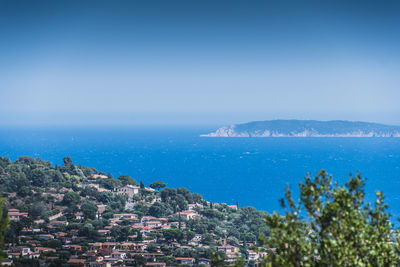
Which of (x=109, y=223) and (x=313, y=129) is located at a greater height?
(x=313, y=129)

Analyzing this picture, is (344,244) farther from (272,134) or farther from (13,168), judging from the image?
(272,134)

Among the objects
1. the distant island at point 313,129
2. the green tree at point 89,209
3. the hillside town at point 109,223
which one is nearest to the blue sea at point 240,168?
the hillside town at point 109,223

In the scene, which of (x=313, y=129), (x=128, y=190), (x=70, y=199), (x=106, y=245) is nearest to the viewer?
(x=106, y=245)

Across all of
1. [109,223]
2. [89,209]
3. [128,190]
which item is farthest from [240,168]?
[109,223]

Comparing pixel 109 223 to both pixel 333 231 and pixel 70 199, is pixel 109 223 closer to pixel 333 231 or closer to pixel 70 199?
pixel 70 199

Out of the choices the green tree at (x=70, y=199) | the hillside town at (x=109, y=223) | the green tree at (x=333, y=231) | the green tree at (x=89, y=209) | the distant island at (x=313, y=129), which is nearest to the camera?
the green tree at (x=333, y=231)

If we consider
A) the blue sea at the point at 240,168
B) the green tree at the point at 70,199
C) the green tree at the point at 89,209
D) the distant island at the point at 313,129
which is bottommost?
the blue sea at the point at 240,168

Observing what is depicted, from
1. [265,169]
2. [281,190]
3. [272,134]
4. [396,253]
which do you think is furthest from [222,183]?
[272,134]

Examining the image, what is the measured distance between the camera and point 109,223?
27625 mm

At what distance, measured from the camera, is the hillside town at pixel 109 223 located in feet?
68.4

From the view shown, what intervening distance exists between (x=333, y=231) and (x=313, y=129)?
14403cm

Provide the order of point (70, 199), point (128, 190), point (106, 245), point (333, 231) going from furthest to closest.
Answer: point (128, 190)
point (70, 199)
point (106, 245)
point (333, 231)

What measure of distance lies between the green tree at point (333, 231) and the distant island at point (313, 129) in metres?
142

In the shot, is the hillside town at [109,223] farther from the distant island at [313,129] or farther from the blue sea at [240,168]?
the distant island at [313,129]
